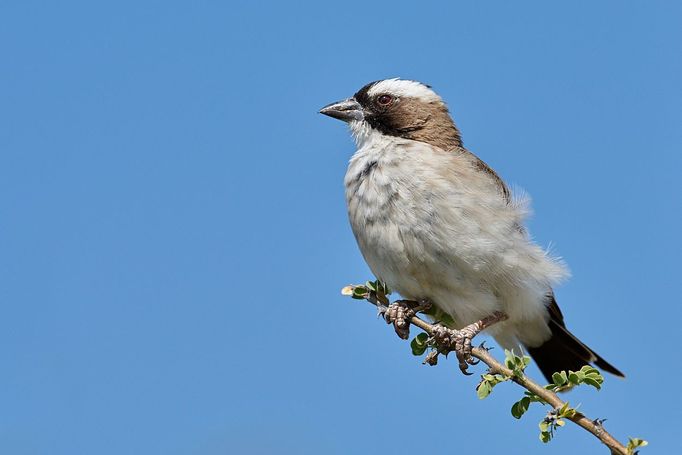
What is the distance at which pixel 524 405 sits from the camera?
399 cm

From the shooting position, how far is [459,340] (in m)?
5.47

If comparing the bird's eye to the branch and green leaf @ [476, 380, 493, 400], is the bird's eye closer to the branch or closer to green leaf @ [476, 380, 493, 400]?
the branch

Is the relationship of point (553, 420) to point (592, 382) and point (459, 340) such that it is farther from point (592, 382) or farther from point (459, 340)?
point (459, 340)

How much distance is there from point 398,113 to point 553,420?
3.86 meters

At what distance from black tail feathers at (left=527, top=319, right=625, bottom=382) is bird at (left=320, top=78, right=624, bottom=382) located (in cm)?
1

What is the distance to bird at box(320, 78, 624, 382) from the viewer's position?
235 inches

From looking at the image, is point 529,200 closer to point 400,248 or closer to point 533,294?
point 533,294

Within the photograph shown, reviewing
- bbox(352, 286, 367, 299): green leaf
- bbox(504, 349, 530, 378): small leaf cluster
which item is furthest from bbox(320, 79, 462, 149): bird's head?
bbox(504, 349, 530, 378): small leaf cluster

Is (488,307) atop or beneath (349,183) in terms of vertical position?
beneath

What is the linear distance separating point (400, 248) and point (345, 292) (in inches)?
38.0

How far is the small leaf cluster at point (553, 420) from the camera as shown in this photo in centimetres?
376

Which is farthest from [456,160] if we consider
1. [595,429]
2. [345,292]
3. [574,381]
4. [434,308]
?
[595,429]

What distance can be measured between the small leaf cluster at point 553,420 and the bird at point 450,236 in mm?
2213

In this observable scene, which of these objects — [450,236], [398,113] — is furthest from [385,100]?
[450,236]
